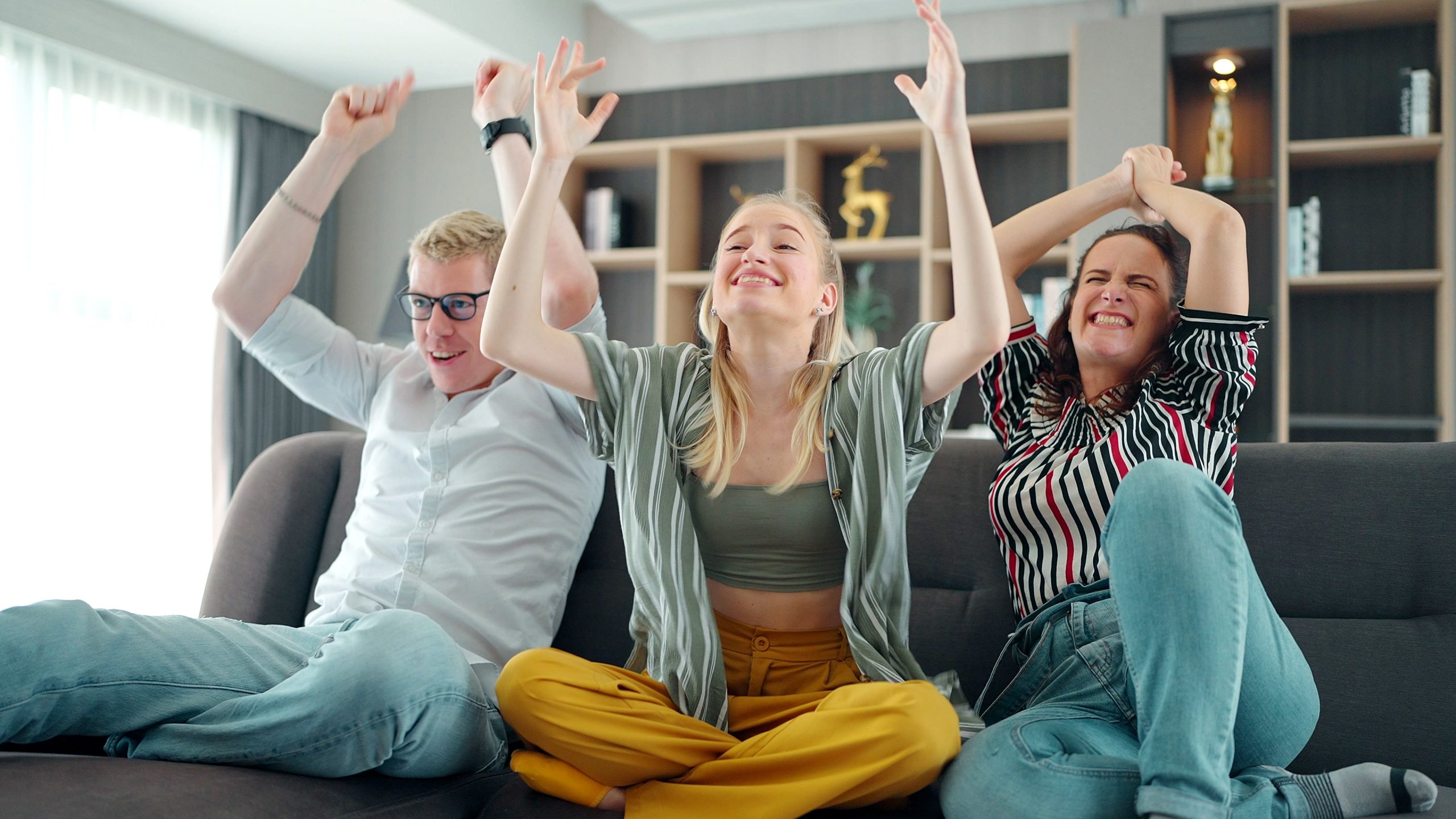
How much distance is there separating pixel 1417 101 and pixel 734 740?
3462 mm

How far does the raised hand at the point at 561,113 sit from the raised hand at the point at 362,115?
44cm

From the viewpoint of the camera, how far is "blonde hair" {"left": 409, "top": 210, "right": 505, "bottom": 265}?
1.83m

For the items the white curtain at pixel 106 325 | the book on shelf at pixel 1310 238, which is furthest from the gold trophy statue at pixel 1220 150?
the white curtain at pixel 106 325

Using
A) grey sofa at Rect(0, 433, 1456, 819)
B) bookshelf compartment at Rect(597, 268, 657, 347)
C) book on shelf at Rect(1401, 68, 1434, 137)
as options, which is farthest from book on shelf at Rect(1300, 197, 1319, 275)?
bookshelf compartment at Rect(597, 268, 657, 347)

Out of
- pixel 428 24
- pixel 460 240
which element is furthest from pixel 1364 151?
pixel 428 24

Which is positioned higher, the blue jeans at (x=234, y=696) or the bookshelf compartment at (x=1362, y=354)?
the bookshelf compartment at (x=1362, y=354)

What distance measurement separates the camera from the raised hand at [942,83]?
134cm

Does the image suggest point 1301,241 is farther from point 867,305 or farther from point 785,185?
point 785,185

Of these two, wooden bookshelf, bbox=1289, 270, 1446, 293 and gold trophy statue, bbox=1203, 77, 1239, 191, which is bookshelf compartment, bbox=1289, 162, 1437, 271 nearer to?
wooden bookshelf, bbox=1289, 270, 1446, 293

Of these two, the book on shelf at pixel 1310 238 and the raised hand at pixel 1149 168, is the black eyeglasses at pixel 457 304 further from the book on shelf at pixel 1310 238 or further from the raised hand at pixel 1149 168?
the book on shelf at pixel 1310 238

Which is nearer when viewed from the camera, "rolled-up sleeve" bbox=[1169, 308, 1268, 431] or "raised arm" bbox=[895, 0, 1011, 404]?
"raised arm" bbox=[895, 0, 1011, 404]

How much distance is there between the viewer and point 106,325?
3988 millimetres

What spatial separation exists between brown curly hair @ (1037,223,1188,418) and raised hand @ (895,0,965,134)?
1.73 feet

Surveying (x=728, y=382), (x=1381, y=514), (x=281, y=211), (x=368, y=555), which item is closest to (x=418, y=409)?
(x=368, y=555)
